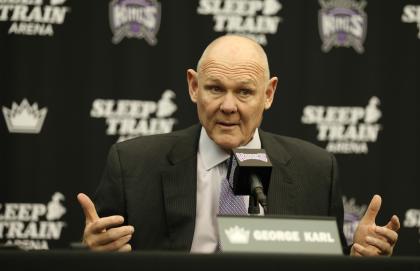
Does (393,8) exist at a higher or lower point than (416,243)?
higher

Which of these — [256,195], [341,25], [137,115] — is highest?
[341,25]

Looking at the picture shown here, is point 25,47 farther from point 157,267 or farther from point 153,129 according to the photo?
point 157,267

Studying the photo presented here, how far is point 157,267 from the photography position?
1504 millimetres

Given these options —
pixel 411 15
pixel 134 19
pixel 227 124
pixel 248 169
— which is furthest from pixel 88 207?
pixel 411 15

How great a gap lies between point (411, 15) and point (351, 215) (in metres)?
1.29

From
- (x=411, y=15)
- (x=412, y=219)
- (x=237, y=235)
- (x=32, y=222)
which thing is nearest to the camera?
(x=237, y=235)

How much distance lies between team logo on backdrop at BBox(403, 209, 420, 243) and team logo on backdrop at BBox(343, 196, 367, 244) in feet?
0.86

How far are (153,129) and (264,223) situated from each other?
264cm

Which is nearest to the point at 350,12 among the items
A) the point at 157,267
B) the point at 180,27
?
the point at 180,27

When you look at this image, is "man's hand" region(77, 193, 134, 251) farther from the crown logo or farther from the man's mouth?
the crown logo

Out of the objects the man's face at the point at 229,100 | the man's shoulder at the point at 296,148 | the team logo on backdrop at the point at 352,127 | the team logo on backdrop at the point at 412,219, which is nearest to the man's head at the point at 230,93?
the man's face at the point at 229,100

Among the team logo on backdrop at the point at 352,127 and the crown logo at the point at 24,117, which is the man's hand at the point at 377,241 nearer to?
the team logo on backdrop at the point at 352,127

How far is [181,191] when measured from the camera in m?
2.87

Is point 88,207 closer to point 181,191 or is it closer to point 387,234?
point 181,191
